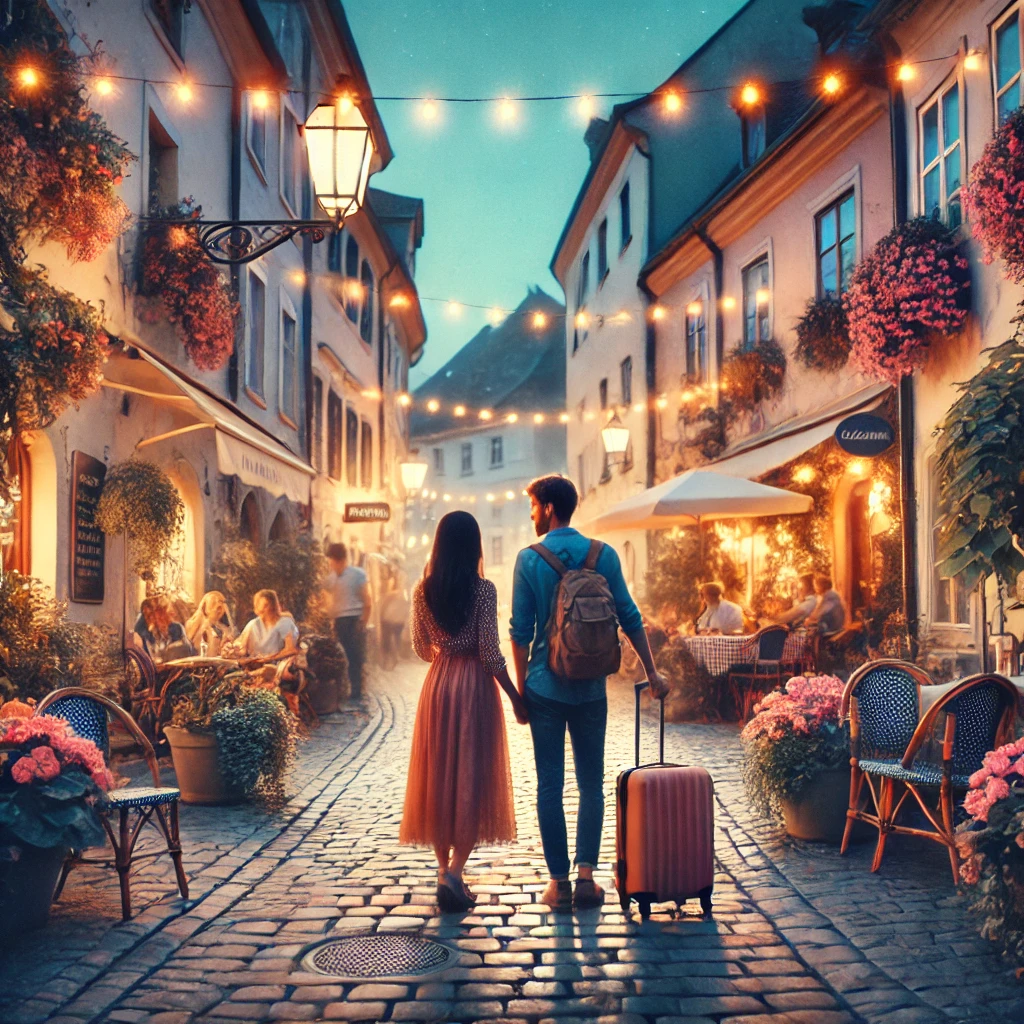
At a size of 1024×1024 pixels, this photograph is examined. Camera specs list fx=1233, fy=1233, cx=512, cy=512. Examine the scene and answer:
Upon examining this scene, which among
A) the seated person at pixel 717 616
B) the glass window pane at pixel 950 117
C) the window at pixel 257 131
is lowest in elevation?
the seated person at pixel 717 616

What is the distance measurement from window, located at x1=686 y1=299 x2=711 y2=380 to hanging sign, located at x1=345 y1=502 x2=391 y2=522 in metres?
5.35

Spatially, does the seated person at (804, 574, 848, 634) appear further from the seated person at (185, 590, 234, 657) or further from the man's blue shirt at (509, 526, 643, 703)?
the man's blue shirt at (509, 526, 643, 703)

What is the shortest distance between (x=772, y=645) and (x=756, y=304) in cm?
654

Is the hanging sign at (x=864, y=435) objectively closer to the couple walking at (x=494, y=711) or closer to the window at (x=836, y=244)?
the window at (x=836, y=244)

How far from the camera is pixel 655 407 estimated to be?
21.8 m

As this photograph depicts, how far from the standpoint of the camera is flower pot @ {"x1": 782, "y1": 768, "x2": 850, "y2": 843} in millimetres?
6344

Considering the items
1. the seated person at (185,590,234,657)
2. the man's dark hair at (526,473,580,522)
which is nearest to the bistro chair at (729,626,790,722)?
the seated person at (185,590,234,657)

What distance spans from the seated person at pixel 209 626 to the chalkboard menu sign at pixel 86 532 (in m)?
1.39

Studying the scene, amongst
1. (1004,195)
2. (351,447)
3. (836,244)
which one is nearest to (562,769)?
(1004,195)

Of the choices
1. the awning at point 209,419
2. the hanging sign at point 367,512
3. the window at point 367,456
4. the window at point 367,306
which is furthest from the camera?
the window at point 367,456

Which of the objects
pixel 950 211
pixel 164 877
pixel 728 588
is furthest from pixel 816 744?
pixel 728 588

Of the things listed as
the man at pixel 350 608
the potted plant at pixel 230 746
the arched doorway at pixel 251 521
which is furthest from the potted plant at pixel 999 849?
the arched doorway at pixel 251 521

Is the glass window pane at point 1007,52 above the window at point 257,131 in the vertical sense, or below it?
below

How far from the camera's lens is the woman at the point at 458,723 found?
5.36 meters
